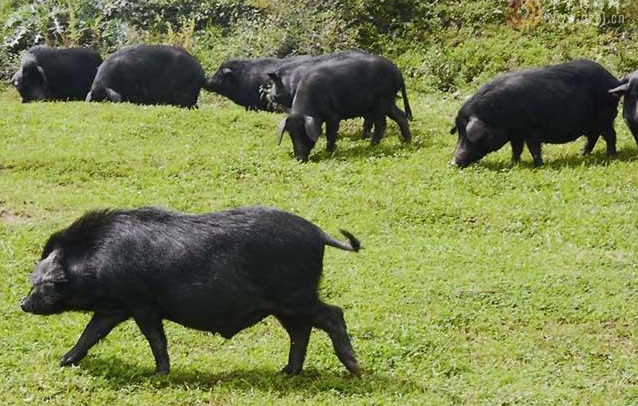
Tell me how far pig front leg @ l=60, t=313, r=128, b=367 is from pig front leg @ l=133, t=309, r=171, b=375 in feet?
0.51

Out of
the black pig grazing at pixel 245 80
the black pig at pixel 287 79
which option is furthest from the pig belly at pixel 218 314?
the black pig grazing at pixel 245 80

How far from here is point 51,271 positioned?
8.00 meters

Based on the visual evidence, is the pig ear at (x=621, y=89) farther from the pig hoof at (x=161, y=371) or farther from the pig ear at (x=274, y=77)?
the pig hoof at (x=161, y=371)

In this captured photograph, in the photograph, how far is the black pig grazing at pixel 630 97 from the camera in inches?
541

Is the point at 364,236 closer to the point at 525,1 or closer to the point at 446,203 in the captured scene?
the point at 446,203

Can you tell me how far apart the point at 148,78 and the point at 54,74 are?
1.87 metres

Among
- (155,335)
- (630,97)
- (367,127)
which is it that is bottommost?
(367,127)

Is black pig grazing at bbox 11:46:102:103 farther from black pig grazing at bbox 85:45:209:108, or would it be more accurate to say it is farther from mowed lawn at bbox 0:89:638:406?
mowed lawn at bbox 0:89:638:406

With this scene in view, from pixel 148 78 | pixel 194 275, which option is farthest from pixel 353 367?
pixel 148 78

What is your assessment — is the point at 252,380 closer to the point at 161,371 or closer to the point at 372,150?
the point at 161,371

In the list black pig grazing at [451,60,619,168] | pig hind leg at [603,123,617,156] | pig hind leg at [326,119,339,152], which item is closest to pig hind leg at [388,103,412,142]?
pig hind leg at [326,119,339,152]

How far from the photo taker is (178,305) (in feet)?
25.5

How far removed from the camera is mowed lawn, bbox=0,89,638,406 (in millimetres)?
8016

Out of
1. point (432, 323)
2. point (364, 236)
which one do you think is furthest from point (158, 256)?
point (364, 236)
